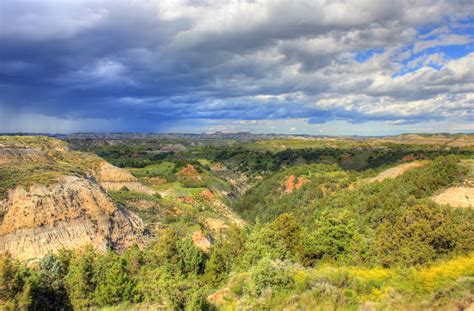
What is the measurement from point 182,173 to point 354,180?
6042 cm

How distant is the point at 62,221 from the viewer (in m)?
44.9

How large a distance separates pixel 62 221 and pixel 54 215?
4.60ft

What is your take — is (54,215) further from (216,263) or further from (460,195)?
(460,195)

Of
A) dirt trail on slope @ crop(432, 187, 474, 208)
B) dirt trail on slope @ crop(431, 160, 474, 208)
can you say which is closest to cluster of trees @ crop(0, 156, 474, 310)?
dirt trail on slope @ crop(431, 160, 474, 208)

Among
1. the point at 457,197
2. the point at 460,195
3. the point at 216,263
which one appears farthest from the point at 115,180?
the point at 460,195

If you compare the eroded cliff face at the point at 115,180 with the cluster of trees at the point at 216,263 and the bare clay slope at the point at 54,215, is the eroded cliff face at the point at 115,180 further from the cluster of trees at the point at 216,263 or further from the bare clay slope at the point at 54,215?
the cluster of trees at the point at 216,263

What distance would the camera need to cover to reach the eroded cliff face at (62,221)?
4034cm

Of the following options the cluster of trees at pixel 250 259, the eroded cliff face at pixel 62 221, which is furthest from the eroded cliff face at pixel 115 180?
the cluster of trees at pixel 250 259

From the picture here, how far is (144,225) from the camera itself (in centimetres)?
5850

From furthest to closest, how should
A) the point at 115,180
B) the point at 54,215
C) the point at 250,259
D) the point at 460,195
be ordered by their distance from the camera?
1. the point at 115,180
2. the point at 54,215
3. the point at 460,195
4. the point at 250,259

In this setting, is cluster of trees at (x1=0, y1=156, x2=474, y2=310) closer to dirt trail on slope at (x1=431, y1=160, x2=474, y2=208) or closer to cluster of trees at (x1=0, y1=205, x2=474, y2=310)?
cluster of trees at (x1=0, y1=205, x2=474, y2=310)

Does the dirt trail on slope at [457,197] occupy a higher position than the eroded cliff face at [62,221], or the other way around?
the dirt trail on slope at [457,197]

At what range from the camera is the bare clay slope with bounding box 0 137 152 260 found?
40625 millimetres

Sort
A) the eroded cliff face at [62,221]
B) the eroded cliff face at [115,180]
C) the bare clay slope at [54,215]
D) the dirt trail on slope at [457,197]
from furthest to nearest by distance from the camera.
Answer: the eroded cliff face at [115,180]
the bare clay slope at [54,215]
the dirt trail on slope at [457,197]
the eroded cliff face at [62,221]
